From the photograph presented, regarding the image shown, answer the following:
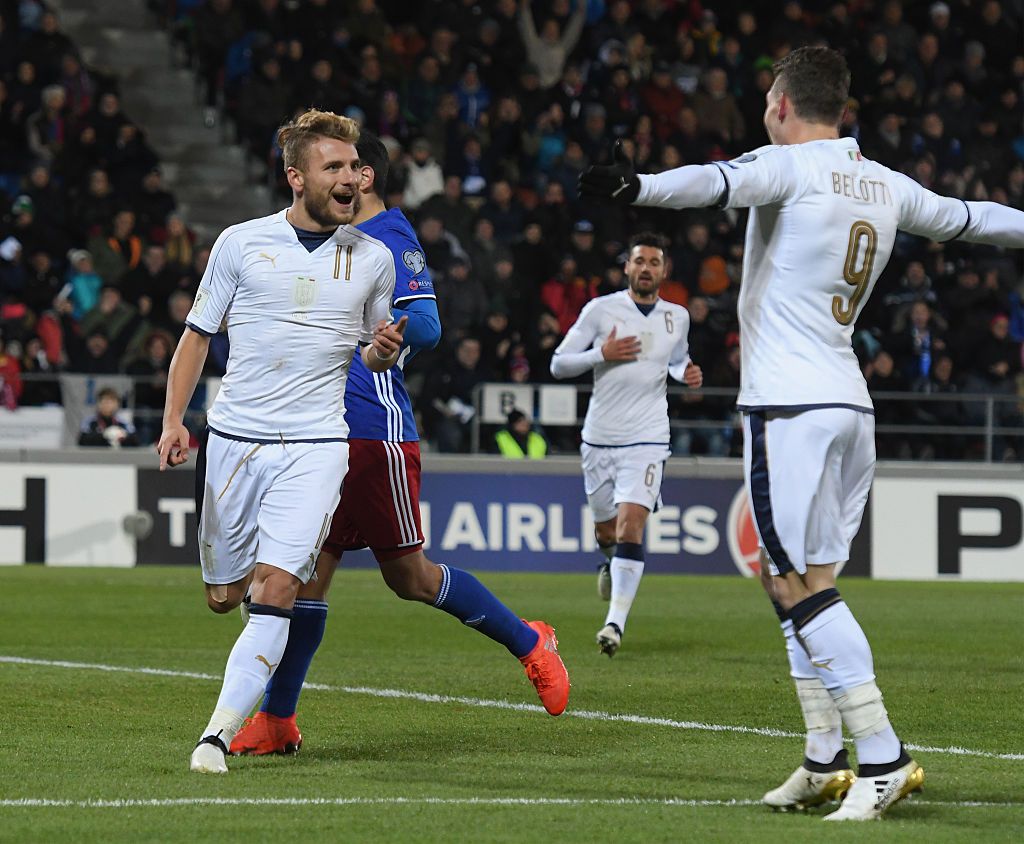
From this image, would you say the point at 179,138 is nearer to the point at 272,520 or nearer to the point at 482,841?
the point at 272,520

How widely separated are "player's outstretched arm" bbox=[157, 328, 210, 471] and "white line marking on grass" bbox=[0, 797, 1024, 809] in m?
1.26

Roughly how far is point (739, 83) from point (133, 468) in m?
10.4

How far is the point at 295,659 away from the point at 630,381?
561cm

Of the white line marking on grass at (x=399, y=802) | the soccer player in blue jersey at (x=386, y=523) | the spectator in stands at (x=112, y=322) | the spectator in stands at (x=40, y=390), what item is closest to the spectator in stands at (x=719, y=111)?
the spectator in stands at (x=112, y=322)

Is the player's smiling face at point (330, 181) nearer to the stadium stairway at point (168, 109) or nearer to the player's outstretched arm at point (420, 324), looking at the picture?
the player's outstretched arm at point (420, 324)

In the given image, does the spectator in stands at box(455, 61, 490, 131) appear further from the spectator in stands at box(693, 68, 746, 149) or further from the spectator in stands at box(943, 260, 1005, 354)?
the spectator in stands at box(943, 260, 1005, 354)

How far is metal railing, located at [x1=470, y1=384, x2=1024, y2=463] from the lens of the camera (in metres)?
19.1

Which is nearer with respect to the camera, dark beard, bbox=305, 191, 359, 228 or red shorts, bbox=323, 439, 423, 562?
dark beard, bbox=305, 191, 359, 228

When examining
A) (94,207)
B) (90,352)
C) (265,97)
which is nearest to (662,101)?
(265,97)

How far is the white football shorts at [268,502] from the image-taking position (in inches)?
254

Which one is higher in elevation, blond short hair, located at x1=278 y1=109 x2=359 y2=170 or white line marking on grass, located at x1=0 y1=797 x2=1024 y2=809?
blond short hair, located at x1=278 y1=109 x2=359 y2=170

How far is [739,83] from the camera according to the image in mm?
24328

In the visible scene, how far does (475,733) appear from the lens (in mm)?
7480

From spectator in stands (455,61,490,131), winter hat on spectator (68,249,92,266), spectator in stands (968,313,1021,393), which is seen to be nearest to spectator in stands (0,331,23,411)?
A: winter hat on spectator (68,249,92,266)
